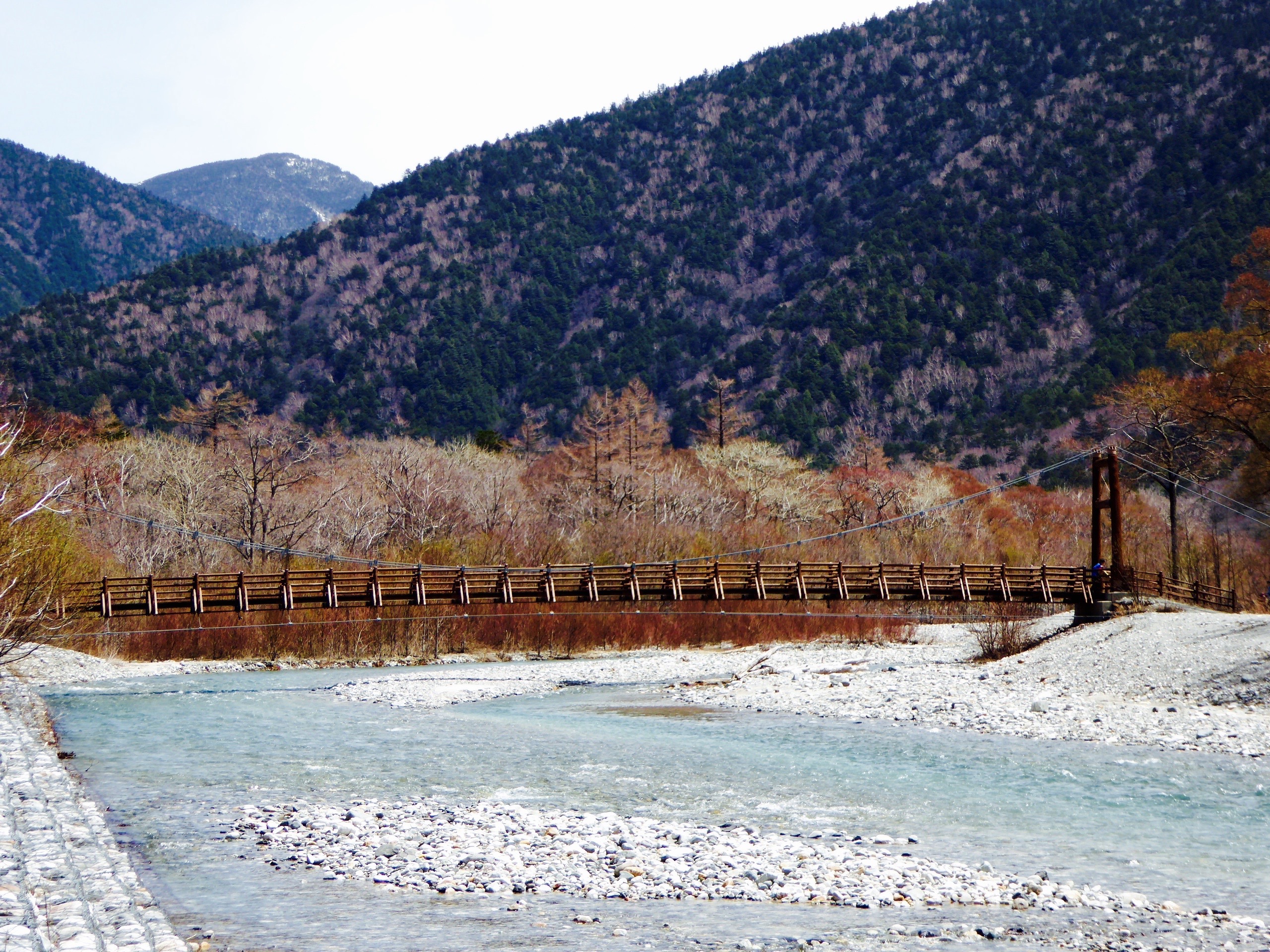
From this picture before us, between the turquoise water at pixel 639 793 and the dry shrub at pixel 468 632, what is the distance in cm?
1213

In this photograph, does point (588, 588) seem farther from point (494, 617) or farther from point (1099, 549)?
point (1099, 549)

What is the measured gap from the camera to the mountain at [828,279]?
420ft

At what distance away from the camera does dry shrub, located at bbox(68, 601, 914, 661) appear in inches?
1484

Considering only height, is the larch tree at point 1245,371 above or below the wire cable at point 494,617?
above

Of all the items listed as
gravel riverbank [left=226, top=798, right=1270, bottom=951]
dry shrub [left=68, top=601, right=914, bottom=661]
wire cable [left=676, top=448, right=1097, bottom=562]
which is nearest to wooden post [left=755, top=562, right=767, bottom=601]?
wire cable [left=676, top=448, right=1097, bottom=562]

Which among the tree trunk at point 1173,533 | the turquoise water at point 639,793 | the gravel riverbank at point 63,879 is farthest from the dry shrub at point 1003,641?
the gravel riverbank at point 63,879

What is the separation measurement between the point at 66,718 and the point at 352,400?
130152 millimetres

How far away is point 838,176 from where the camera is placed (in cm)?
19212

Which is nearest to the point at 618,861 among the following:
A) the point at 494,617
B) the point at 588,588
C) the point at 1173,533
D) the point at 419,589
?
the point at 419,589

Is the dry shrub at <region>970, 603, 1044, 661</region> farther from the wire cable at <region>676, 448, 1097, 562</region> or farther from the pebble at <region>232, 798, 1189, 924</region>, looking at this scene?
the pebble at <region>232, 798, 1189, 924</region>

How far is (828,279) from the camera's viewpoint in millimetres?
→ 155250

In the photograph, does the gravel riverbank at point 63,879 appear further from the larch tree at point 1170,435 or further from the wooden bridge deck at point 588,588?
the larch tree at point 1170,435

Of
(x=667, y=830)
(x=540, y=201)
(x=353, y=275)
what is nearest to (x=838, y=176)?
(x=540, y=201)

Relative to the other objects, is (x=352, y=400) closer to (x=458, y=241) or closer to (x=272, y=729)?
(x=458, y=241)
